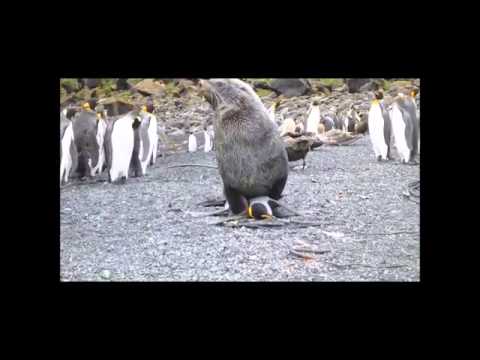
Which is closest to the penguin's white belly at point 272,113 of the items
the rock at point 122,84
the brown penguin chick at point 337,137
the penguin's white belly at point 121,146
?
the brown penguin chick at point 337,137

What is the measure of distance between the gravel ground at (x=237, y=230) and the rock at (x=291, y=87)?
0.67 m

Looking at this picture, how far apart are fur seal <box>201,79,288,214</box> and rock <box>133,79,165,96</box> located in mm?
432

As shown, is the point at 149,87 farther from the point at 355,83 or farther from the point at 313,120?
the point at 355,83

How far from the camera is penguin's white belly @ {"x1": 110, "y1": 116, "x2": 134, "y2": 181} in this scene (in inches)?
208

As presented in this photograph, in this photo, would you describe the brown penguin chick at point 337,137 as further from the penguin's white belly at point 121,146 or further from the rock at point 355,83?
the penguin's white belly at point 121,146

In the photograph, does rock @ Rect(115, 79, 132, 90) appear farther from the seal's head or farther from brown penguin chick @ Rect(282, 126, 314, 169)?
brown penguin chick @ Rect(282, 126, 314, 169)

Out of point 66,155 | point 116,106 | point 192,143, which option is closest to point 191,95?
point 192,143

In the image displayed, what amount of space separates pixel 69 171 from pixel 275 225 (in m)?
1.96

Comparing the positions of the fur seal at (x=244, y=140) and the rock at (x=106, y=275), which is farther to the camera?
the fur seal at (x=244, y=140)

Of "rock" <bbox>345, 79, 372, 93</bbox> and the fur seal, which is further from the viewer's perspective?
"rock" <bbox>345, 79, 372, 93</bbox>

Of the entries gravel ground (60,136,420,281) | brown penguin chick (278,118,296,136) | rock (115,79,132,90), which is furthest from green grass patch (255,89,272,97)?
rock (115,79,132,90)

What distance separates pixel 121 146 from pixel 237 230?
170 cm

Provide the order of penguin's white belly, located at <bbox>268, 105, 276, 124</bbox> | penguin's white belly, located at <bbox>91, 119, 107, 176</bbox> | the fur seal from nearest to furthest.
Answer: the fur seal
penguin's white belly, located at <bbox>268, 105, 276, 124</bbox>
penguin's white belly, located at <bbox>91, 119, 107, 176</bbox>

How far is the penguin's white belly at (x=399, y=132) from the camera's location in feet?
16.3
